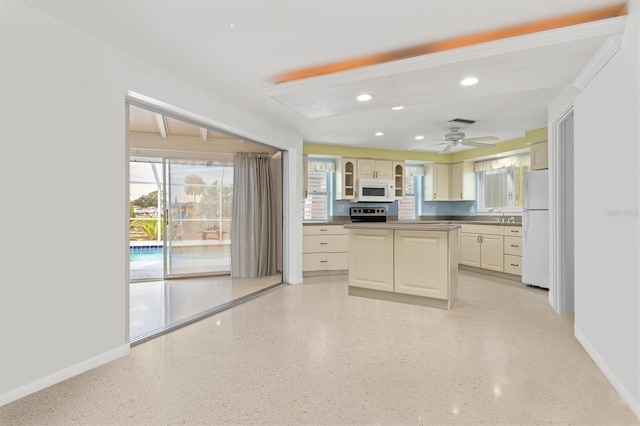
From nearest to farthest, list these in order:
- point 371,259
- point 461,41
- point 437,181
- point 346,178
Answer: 1. point 461,41
2. point 371,259
3. point 346,178
4. point 437,181

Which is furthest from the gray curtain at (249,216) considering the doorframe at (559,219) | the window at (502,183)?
the window at (502,183)

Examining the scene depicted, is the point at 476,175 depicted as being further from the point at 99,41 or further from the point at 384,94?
the point at 99,41

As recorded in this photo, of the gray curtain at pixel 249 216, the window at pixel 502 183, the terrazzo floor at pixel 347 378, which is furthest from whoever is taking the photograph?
the window at pixel 502 183

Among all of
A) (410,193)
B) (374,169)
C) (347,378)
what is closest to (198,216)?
(374,169)

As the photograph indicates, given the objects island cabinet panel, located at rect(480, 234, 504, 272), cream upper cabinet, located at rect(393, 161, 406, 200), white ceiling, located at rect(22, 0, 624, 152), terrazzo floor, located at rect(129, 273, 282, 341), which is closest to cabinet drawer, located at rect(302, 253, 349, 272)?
terrazzo floor, located at rect(129, 273, 282, 341)

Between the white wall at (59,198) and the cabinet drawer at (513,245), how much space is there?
202 inches

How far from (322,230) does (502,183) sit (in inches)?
138

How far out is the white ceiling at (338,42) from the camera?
1.95 m

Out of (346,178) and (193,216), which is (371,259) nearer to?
(346,178)

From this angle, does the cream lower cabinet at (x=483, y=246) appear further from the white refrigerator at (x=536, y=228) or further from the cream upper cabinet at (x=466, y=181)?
the cream upper cabinet at (x=466, y=181)

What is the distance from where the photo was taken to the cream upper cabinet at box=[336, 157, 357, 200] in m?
6.17

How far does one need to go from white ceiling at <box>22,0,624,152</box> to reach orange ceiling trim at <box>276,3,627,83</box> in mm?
62

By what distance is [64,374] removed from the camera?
210 cm

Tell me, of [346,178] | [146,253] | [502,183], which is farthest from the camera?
[146,253]
